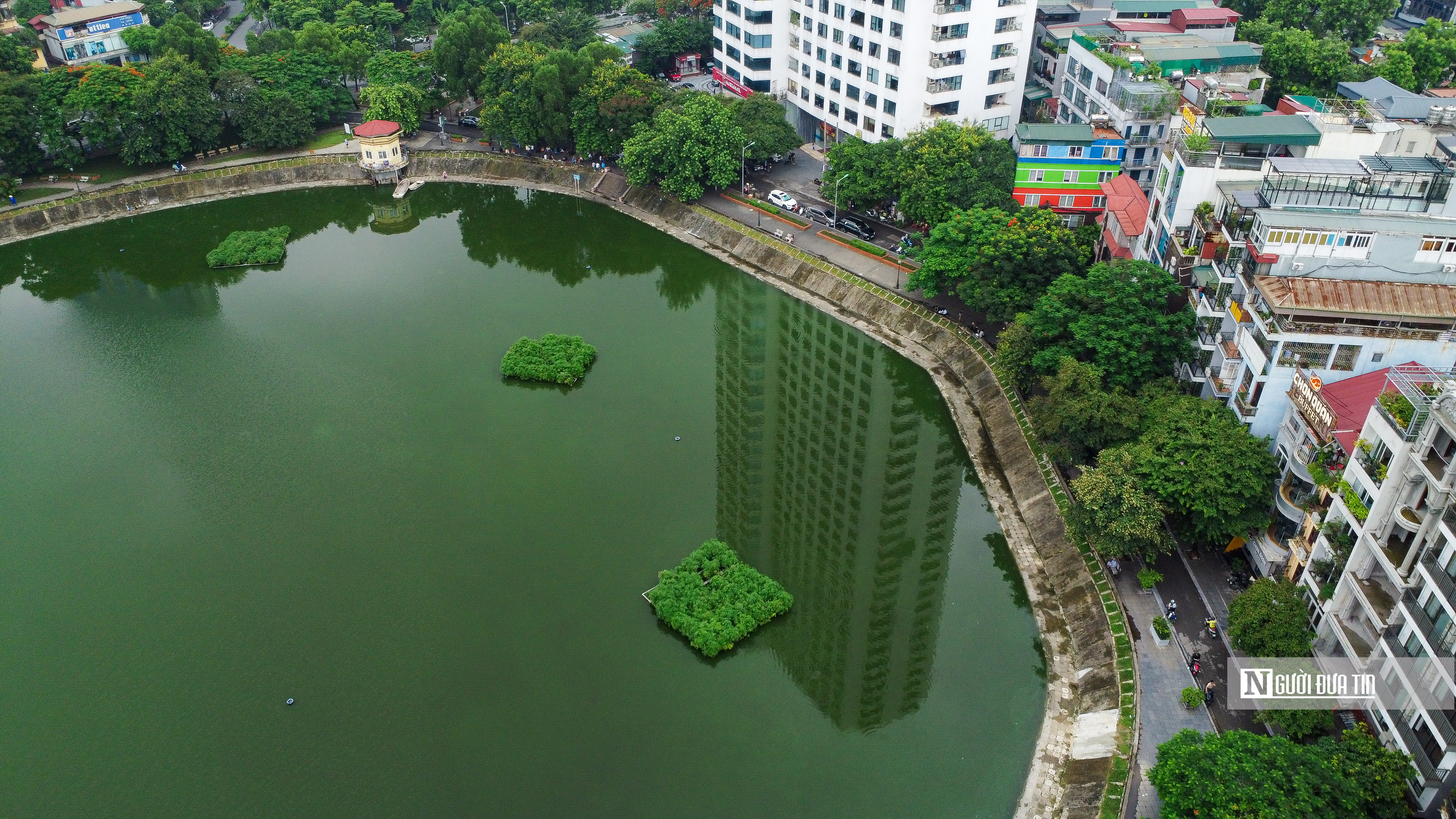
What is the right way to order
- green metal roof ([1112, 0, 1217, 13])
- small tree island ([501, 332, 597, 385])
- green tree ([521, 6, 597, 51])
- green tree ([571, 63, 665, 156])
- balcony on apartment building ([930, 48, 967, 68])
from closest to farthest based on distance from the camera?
small tree island ([501, 332, 597, 385])
balcony on apartment building ([930, 48, 967, 68])
green metal roof ([1112, 0, 1217, 13])
green tree ([571, 63, 665, 156])
green tree ([521, 6, 597, 51])

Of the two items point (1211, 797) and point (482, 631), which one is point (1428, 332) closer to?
point (1211, 797)

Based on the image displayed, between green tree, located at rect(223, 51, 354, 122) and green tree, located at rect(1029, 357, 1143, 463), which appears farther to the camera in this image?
green tree, located at rect(223, 51, 354, 122)

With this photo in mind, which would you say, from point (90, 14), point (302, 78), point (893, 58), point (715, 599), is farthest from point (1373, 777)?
point (90, 14)

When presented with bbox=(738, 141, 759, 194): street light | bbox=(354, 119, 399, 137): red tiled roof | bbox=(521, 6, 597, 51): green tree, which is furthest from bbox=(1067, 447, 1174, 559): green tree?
bbox=(521, 6, 597, 51): green tree

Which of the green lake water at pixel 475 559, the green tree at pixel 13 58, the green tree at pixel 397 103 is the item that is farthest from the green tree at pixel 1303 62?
the green tree at pixel 13 58

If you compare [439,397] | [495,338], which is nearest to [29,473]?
[439,397]

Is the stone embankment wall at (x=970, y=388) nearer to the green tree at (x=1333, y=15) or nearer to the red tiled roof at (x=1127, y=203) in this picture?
the red tiled roof at (x=1127, y=203)

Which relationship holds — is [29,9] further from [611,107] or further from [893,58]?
[893,58]

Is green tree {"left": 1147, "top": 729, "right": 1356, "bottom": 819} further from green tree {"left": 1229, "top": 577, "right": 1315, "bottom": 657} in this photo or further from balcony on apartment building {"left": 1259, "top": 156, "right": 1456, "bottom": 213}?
balcony on apartment building {"left": 1259, "top": 156, "right": 1456, "bottom": 213}
